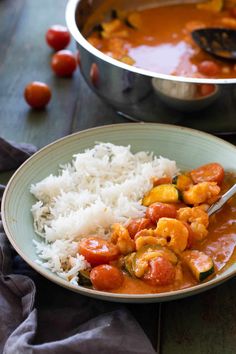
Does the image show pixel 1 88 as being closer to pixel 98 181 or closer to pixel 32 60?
pixel 32 60

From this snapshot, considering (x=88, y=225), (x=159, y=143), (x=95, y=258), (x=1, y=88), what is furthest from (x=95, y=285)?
(x=1, y=88)

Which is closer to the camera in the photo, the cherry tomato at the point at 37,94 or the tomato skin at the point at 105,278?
the tomato skin at the point at 105,278

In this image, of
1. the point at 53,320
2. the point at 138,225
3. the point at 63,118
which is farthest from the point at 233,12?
the point at 53,320

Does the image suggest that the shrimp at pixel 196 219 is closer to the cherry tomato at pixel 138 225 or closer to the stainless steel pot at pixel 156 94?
the cherry tomato at pixel 138 225

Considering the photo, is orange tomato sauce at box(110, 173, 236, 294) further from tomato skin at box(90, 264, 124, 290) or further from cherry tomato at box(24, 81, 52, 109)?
cherry tomato at box(24, 81, 52, 109)

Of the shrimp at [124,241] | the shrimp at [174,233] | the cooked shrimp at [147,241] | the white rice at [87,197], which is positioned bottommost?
the white rice at [87,197]

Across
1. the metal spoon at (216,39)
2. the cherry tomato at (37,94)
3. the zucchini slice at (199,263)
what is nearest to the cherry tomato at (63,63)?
the cherry tomato at (37,94)

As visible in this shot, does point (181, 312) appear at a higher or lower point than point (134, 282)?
lower
